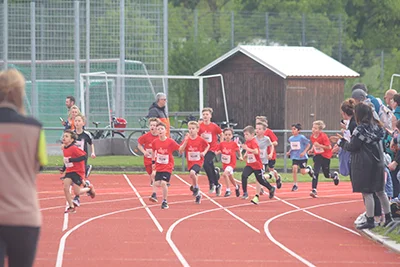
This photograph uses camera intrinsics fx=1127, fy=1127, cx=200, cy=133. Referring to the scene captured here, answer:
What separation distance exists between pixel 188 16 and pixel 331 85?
11.1 metres

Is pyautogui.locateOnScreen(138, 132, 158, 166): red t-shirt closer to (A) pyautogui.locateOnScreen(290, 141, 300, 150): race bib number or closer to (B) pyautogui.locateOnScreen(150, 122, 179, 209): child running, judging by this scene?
(B) pyautogui.locateOnScreen(150, 122, 179, 209): child running

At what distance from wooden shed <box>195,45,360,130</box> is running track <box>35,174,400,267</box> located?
1208cm

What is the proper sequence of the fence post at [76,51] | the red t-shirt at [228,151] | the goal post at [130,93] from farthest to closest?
1. the goal post at [130,93]
2. the fence post at [76,51]
3. the red t-shirt at [228,151]

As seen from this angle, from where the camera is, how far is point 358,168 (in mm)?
14805

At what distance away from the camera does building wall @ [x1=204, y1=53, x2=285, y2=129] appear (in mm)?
34344

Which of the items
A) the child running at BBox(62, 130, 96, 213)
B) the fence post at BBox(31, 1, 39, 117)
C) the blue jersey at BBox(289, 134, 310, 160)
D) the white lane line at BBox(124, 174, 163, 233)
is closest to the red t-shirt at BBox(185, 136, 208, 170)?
the white lane line at BBox(124, 174, 163, 233)

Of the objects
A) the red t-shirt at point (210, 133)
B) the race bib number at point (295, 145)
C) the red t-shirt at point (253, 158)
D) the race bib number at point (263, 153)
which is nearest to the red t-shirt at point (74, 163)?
the red t-shirt at point (253, 158)

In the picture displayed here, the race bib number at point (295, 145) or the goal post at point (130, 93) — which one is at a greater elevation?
the goal post at point (130, 93)

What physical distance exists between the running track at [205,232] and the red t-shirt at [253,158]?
66 centimetres

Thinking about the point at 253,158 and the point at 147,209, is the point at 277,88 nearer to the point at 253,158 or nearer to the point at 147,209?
the point at 253,158

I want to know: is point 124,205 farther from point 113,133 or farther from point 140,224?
point 113,133

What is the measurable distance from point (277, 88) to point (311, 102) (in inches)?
44.3

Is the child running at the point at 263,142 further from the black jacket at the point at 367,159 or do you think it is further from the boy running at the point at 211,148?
the black jacket at the point at 367,159

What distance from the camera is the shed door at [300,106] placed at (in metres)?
34.0
